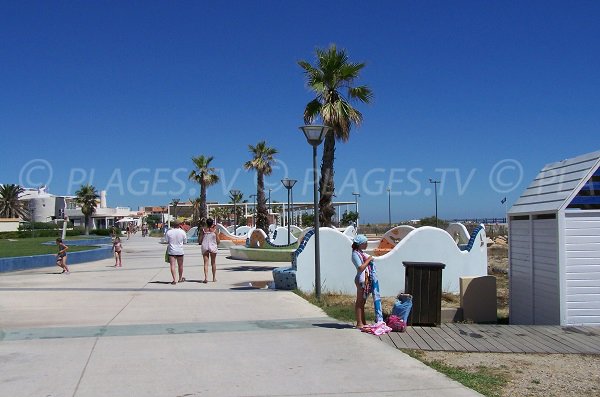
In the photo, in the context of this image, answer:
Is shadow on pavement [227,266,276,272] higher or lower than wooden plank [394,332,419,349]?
lower

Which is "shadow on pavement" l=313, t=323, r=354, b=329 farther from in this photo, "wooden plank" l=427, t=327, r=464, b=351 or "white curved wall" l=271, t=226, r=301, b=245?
"white curved wall" l=271, t=226, r=301, b=245

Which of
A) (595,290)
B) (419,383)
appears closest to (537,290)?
(595,290)

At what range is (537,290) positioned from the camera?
9.53m

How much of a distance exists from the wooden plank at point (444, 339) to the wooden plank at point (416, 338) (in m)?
0.20

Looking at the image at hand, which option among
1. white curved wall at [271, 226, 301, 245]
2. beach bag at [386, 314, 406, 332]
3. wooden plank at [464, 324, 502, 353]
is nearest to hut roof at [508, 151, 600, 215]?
wooden plank at [464, 324, 502, 353]

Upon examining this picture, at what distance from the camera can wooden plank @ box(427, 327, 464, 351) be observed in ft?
24.0

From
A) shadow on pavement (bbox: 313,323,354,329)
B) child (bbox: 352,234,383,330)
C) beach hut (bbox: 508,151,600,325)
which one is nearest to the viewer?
child (bbox: 352,234,383,330)

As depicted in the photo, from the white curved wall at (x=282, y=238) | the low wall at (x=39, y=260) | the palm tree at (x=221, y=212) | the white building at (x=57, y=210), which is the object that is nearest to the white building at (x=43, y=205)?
the white building at (x=57, y=210)

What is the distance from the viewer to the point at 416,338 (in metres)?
7.86

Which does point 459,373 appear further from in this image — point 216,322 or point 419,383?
point 216,322

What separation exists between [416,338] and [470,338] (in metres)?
0.72

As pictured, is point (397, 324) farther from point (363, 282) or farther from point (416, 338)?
point (363, 282)

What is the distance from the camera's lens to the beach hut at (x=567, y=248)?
28.6 feet

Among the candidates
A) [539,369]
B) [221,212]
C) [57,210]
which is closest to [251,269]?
[539,369]
